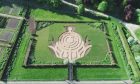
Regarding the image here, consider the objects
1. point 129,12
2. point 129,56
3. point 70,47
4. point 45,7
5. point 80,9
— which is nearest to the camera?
point 129,56

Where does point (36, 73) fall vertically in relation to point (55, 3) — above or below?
below

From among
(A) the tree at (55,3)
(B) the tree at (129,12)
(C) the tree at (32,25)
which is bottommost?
(C) the tree at (32,25)

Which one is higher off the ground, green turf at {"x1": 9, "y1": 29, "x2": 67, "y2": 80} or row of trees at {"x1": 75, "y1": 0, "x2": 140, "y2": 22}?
row of trees at {"x1": 75, "y1": 0, "x2": 140, "y2": 22}

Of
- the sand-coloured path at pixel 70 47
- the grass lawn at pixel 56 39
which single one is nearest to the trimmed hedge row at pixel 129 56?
the grass lawn at pixel 56 39

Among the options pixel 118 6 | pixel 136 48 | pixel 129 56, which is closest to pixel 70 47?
pixel 129 56

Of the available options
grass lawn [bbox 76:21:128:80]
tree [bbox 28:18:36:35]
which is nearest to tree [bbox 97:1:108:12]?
tree [bbox 28:18:36:35]

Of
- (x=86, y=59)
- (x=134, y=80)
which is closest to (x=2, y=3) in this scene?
(x=86, y=59)

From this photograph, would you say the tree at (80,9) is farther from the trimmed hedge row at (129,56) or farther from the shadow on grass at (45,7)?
the trimmed hedge row at (129,56)

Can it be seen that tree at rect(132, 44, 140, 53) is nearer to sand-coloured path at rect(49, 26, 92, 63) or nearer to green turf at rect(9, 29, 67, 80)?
sand-coloured path at rect(49, 26, 92, 63)

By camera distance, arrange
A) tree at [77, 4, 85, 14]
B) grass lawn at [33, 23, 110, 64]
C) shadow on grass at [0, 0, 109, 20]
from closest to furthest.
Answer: grass lawn at [33, 23, 110, 64]
tree at [77, 4, 85, 14]
shadow on grass at [0, 0, 109, 20]

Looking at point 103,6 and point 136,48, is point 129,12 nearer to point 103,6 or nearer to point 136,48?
point 103,6
